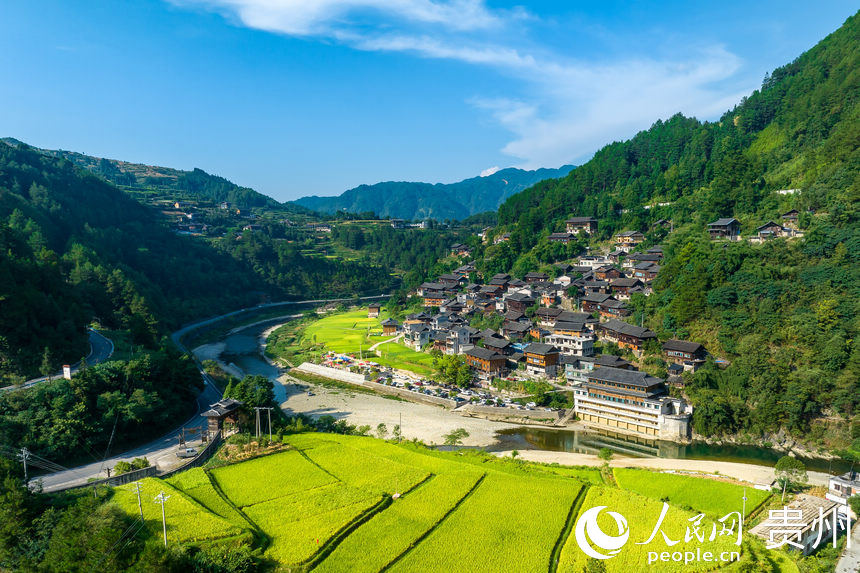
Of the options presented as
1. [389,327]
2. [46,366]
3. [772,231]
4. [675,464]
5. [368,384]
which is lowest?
[368,384]

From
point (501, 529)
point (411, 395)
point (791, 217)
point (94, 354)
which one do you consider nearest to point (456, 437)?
point (411, 395)

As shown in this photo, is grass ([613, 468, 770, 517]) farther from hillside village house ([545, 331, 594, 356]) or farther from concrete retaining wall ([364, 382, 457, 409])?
hillside village house ([545, 331, 594, 356])

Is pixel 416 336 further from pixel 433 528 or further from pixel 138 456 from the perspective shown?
pixel 433 528

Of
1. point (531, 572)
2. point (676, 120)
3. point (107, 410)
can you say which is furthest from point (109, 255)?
point (676, 120)

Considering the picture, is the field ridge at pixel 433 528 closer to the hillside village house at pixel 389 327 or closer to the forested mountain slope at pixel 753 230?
the forested mountain slope at pixel 753 230

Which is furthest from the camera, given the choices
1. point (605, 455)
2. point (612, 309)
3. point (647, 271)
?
point (647, 271)

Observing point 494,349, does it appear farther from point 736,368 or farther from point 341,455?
point 341,455

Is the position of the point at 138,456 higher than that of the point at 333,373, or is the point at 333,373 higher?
the point at 138,456
